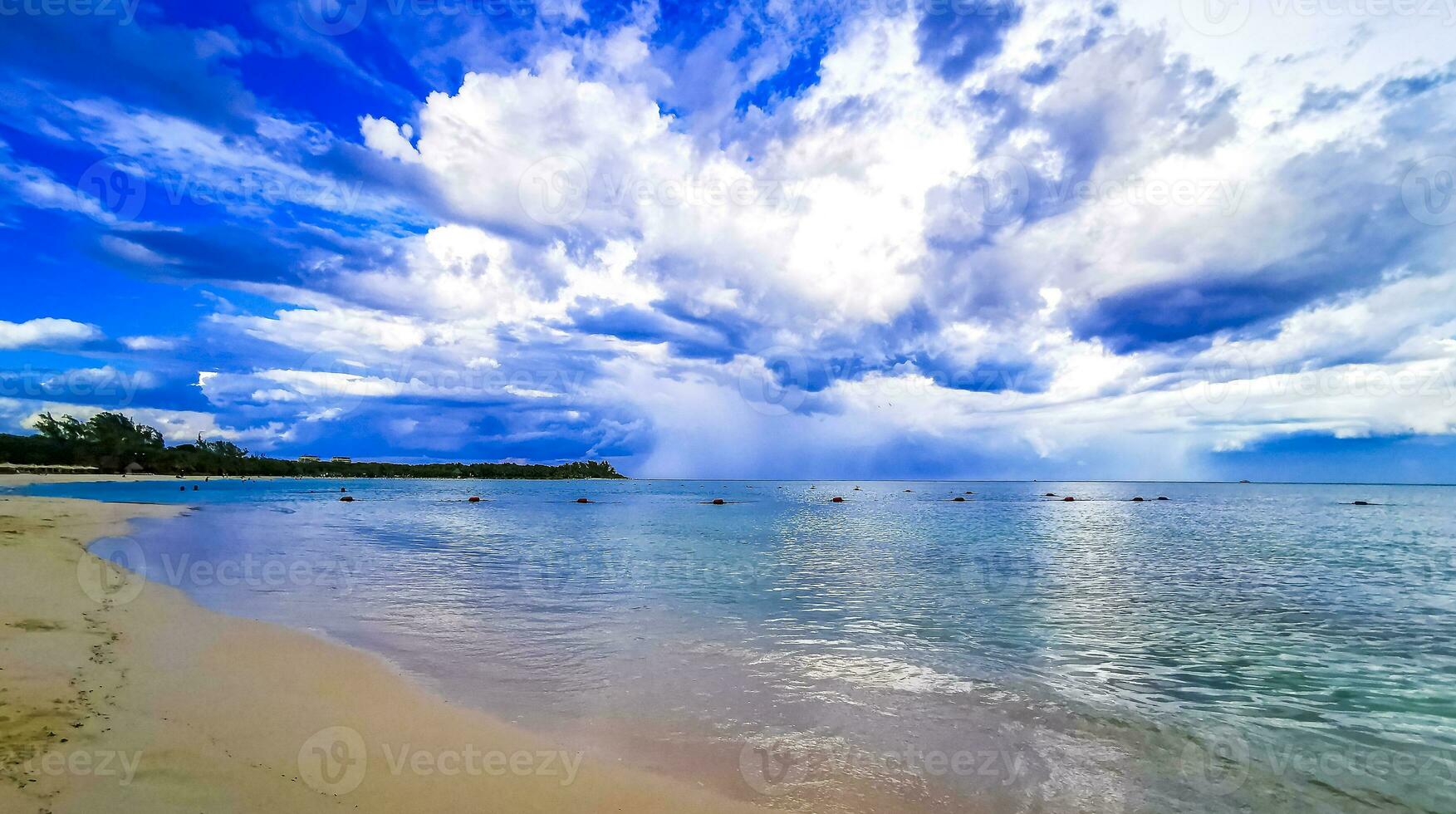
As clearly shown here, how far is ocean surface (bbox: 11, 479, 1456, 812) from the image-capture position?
351 inches

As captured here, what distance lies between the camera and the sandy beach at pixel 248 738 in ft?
24.0

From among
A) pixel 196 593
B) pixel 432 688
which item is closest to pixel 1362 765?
pixel 432 688

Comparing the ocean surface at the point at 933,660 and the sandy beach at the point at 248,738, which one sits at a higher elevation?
the sandy beach at the point at 248,738

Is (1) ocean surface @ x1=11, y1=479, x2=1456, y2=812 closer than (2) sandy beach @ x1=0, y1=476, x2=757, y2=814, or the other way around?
(2) sandy beach @ x1=0, y1=476, x2=757, y2=814

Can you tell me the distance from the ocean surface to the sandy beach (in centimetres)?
98

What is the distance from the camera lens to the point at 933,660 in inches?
568

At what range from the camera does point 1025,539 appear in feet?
154

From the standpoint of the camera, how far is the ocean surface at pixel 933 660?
29.3ft

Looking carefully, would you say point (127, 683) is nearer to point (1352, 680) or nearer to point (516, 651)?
point (516, 651)

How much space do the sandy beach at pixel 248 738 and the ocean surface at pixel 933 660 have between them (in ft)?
3.22

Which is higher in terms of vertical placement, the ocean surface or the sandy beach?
the sandy beach

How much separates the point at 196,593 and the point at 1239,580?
3920 cm

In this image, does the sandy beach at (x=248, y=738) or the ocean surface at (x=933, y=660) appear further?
the ocean surface at (x=933, y=660)

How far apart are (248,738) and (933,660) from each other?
12440 millimetres
